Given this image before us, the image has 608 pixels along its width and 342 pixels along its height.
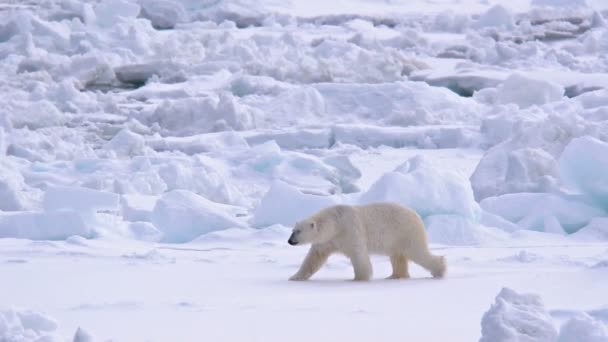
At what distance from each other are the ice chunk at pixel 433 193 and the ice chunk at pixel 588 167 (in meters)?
0.70

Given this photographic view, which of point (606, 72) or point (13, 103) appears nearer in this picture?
point (13, 103)

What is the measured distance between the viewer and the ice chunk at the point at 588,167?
670 centimetres

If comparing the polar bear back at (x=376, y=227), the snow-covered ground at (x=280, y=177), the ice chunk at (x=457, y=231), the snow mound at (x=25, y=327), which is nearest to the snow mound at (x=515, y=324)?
the snow-covered ground at (x=280, y=177)

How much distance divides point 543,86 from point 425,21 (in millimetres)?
9352

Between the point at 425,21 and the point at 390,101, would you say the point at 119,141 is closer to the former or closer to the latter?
the point at 390,101

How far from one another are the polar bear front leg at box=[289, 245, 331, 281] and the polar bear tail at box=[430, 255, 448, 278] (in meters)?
0.45

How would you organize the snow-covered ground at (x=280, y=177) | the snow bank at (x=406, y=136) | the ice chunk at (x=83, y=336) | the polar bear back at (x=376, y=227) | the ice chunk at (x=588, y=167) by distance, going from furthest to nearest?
the snow bank at (x=406, y=136) → the ice chunk at (x=588, y=167) → the polar bear back at (x=376, y=227) → the snow-covered ground at (x=280, y=177) → the ice chunk at (x=83, y=336)

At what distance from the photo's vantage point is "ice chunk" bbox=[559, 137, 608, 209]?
6.70 m

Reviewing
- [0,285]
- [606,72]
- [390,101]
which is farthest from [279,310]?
[606,72]

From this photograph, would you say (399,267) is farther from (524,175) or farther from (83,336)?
(524,175)

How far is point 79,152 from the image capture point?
31.9 feet

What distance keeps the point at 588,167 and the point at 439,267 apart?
2.16 metres

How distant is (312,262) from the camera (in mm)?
4871

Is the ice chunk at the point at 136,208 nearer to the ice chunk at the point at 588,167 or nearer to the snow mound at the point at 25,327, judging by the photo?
the ice chunk at the point at 588,167
